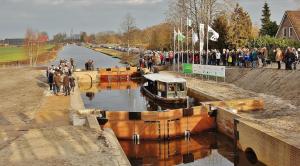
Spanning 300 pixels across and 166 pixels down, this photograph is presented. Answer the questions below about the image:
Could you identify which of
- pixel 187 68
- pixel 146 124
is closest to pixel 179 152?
pixel 146 124

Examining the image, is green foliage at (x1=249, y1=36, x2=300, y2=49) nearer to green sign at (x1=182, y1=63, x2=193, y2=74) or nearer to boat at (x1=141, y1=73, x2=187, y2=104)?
green sign at (x1=182, y1=63, x2=193, y2=74)

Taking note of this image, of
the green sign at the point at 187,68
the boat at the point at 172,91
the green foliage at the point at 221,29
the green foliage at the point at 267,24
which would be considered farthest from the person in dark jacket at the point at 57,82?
the green foliage at the point at 267,24

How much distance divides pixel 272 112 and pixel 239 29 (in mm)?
33347

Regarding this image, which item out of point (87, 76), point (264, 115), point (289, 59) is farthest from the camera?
point (87, 76)

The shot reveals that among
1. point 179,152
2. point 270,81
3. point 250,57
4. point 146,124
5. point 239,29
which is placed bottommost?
point 179,152

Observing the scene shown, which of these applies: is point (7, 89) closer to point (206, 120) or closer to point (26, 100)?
point (26, 100)

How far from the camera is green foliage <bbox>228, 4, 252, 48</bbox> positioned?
50500 mm

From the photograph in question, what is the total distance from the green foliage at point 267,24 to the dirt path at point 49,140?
157 ft

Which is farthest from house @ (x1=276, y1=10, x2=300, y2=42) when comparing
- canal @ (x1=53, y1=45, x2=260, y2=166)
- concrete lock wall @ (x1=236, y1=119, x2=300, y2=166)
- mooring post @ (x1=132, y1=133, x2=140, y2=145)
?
concrete lock wall @ (x1=236, y1=119, x2=300, y2=166)

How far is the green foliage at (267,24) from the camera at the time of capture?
62.9 m

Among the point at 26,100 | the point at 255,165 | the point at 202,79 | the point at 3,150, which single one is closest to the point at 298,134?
the point at 255,165

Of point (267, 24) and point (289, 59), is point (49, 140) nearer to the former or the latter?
point (289, 59)

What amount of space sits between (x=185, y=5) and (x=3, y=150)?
40512 mm

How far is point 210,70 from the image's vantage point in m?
33.4
